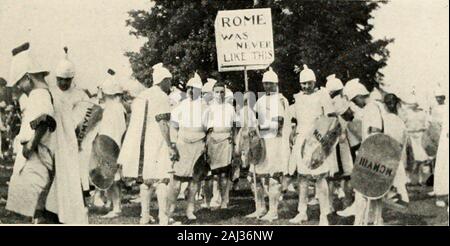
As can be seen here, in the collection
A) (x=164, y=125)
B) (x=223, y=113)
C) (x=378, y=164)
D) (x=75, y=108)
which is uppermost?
(x=75, y=108)

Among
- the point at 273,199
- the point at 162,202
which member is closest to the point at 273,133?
the point at 273,199

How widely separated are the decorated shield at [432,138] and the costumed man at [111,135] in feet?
14.5

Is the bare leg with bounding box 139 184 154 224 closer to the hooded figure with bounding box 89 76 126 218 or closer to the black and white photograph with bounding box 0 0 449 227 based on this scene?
the black and white photograph with bounding box 0 0 449 227

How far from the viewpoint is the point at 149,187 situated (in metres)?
8.72

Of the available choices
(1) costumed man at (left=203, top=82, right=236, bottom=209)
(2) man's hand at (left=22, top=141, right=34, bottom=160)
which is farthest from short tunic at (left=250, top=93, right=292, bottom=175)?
(2) man's hand at (left=22, top=141, right=34, bottom=160)

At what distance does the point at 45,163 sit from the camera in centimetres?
809

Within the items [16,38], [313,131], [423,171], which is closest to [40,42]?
[16,38]

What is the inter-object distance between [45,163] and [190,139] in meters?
2.20

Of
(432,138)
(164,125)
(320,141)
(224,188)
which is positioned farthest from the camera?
(224,188)

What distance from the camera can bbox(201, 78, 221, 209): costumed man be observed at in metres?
9.58

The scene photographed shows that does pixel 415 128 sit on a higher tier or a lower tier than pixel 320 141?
higher

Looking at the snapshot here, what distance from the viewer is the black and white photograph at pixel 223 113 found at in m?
8.32

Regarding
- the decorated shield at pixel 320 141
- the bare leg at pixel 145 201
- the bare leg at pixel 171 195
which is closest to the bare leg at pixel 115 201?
the bare leg at pixel 145 201

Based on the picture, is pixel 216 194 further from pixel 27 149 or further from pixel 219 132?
pixel 27 149
